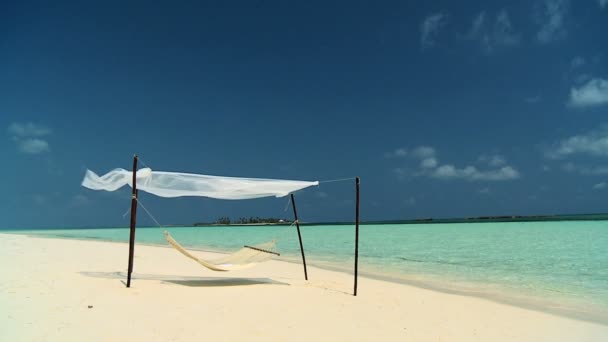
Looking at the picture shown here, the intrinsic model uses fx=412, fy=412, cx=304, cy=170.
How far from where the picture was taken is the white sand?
3729mm

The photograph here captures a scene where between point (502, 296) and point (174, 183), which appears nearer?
point (174, 183)

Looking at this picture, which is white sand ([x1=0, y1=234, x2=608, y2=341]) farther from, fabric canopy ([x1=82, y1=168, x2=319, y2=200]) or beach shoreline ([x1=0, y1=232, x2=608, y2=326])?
fabric canopy ([x1=82, y1=168, x2=319, y2=200])

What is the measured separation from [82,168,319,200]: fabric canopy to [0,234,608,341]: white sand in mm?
1352

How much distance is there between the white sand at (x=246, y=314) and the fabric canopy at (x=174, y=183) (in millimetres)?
1352

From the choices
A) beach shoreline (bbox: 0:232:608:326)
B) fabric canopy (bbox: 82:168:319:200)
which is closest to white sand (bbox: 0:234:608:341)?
beach shoreline (bbox: 0:232:608:326)

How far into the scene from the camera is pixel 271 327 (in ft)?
13.1

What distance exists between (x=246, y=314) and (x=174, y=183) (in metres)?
2.39

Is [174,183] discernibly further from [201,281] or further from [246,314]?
[246,314]

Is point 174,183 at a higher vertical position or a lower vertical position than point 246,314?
higher

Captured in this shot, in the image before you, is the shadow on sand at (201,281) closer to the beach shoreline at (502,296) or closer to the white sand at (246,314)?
the white sand at (246,314)

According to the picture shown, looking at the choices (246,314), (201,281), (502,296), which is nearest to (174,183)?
(201,281)

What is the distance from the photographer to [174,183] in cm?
596

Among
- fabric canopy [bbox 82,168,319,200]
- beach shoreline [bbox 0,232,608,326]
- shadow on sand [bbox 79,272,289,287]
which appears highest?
fabric canopy [bbox 82,168,319,200]

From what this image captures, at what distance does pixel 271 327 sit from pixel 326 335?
0.55 metres
